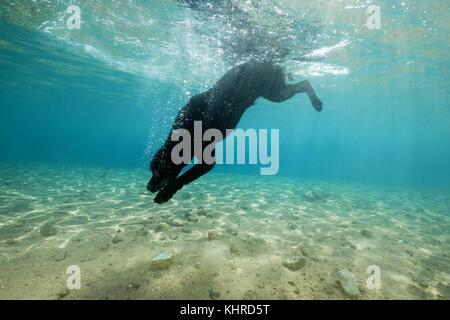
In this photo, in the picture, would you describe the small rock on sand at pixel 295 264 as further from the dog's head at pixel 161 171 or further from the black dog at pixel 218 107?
the dog's head at pixel 161 171

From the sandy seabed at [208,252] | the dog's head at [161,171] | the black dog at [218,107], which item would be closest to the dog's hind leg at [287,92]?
the black dog at [218,107]

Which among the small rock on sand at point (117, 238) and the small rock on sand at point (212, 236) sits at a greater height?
the small rock on sand at point (117, 238)

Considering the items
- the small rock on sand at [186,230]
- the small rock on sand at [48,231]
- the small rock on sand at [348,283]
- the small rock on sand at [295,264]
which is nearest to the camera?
the small rock on sand at [348,283]

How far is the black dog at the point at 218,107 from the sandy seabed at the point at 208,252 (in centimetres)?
171

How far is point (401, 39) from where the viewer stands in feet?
40.0

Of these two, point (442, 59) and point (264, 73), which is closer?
point (264, 73)

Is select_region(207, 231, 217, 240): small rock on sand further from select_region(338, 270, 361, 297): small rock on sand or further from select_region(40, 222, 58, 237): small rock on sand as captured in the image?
select_region(40, 222, 58, 237): small rock on sand

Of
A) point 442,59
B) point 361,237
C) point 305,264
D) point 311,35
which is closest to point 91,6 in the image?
point 311,35

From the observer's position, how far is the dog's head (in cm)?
331

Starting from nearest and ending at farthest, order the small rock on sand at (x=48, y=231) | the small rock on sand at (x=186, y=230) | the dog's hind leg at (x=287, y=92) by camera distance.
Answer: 1. the dog's hind leg at (x=287, y=92)
2. the small rock on sand at (x=48, y=231)
3. the small rock on sand at (x=186, y=230)

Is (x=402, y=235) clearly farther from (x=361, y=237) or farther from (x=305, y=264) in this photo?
(x=305, y=264)

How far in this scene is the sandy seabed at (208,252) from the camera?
3.46 m

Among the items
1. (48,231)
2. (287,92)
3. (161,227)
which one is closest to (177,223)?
(161,227)
